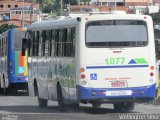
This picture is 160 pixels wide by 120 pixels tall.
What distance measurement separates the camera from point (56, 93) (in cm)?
2855

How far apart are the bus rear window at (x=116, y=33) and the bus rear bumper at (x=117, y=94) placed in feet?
4.26

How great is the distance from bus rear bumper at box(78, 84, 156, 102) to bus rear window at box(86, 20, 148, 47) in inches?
51.1

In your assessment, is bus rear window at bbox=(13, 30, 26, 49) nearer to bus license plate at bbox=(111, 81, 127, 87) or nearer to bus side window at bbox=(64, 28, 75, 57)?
bus side window at bbox=(64, 28, 75, 57)

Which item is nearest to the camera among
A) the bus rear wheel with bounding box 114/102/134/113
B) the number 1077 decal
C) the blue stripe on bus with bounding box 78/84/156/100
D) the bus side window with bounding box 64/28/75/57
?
the blue stripe on bus with bounding box 78/84/156/100

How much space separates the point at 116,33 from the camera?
25.9 m

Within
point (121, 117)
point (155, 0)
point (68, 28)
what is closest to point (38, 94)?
point (68, 28)

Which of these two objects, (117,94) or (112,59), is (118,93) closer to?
(117,94)

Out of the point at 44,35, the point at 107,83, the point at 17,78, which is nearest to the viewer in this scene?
the point at 107,83

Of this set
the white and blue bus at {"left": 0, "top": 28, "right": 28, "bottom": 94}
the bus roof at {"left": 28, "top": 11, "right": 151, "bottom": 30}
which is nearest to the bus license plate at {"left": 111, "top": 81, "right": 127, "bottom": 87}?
the bus roof at {"left": 28, "top": 11, "right": 151, "bottom": 30}

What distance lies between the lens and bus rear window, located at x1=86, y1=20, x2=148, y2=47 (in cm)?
2583

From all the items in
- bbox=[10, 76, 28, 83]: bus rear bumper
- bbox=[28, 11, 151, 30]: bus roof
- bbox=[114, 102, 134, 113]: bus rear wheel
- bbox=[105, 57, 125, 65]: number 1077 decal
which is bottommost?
bbox=[10, 76, 28, 83]: bus rear bumper

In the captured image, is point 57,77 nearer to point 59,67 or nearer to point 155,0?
point 59,67

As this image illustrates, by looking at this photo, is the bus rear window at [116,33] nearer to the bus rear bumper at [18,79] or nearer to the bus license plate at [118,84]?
the bus license plate at [118,84]

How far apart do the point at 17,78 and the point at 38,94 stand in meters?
12.1
